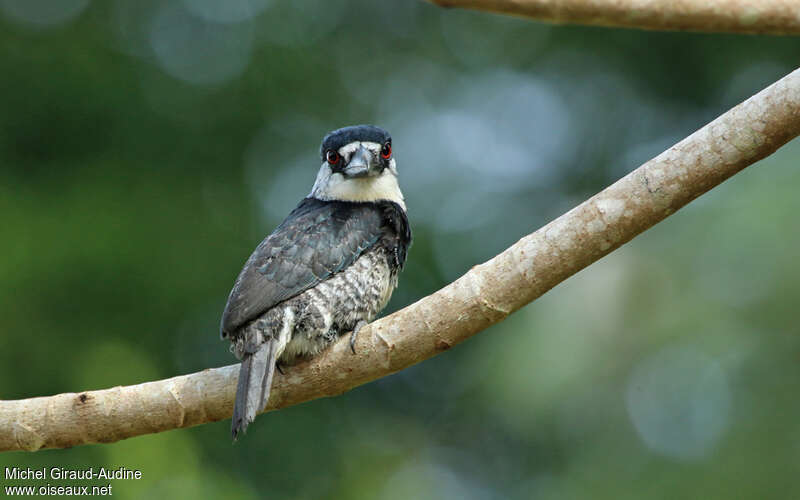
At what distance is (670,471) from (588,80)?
6.66 meters

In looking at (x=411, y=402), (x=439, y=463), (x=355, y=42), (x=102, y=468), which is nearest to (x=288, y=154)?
(x=355, y=42)

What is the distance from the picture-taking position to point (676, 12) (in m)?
4.40

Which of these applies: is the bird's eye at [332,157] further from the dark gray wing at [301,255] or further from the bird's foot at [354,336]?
the bird's foot at [354,336]

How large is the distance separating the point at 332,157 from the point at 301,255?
2.24ft

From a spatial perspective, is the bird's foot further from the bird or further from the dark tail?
the dark tail

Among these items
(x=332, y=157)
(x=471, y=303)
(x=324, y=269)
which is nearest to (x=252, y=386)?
(x=324, y=269)

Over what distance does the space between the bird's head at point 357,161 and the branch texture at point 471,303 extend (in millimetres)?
1007

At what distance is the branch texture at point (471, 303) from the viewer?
3240 millimetres

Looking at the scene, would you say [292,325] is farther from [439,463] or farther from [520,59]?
[520,59]

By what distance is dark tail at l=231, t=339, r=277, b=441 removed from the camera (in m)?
3.48

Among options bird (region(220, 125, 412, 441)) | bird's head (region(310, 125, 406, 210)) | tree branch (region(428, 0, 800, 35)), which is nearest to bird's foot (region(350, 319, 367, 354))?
bird (region(220, 125, 412, 441))

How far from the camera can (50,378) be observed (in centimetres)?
721

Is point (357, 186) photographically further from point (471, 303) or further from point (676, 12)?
point (676, 12)

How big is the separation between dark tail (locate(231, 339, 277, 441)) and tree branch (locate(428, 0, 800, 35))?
183 centimetres
